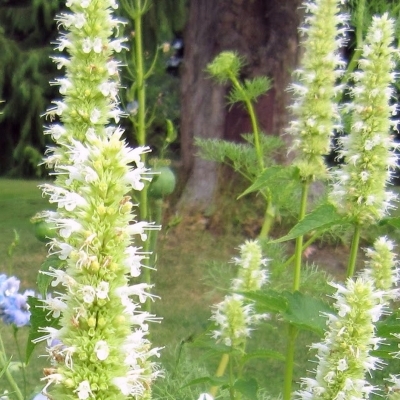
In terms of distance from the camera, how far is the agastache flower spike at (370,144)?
1.55 m

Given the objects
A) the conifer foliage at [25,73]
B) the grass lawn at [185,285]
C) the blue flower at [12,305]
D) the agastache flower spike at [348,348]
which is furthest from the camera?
the conifer foliage at [25,73]

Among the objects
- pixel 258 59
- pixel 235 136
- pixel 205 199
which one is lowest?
pixel 205 199

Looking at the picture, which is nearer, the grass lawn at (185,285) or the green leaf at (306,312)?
the green leaf at (306,312)

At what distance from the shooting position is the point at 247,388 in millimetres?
1561

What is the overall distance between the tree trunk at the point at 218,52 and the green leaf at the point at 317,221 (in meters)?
4.17

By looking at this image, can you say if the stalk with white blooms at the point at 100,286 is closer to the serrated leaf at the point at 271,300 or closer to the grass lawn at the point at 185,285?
the serrated leaf at the point at 271,300

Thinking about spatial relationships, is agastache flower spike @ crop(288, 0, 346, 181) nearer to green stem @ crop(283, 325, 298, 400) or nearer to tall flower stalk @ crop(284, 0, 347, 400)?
tall flower stalk @ crop(284, 0, 347, 400)

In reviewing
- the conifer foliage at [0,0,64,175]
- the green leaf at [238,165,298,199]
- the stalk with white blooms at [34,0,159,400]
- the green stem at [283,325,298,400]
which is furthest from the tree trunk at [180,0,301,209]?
the stalk with white blooms at [34,0,159,400]

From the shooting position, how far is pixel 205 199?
6.18m

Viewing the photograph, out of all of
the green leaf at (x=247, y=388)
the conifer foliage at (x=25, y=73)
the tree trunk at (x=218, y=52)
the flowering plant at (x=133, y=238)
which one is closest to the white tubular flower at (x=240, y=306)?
the flowering plant at (x=133, y=238)

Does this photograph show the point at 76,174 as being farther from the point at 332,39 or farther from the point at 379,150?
the point at 332,39

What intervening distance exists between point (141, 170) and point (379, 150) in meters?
0.85

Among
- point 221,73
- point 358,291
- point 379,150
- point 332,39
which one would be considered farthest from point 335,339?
point 221,73

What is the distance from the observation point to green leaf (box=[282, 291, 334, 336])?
1290mm
